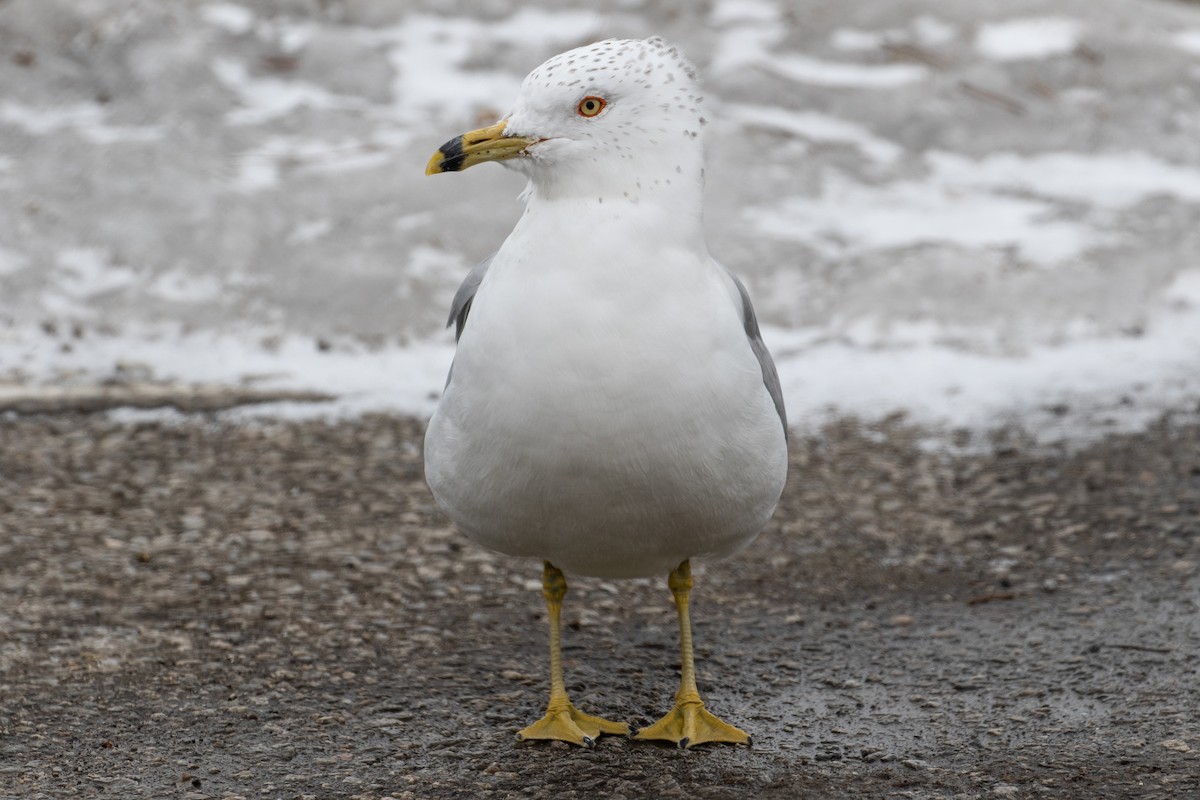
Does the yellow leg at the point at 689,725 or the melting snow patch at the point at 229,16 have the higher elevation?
the melting snow patch at the point at 229,16

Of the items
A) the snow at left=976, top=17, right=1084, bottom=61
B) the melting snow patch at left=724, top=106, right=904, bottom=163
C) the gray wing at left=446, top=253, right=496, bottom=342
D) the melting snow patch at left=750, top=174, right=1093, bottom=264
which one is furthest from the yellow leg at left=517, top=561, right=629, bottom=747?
the snow at left=976, top=17, right=1084, bottom=61

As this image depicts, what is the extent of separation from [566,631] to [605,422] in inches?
76.3

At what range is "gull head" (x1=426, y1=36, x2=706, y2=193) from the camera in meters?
4.00

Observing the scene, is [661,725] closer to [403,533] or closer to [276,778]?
[276,778]

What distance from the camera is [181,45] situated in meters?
11.3

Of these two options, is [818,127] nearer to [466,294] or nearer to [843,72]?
[843,72]

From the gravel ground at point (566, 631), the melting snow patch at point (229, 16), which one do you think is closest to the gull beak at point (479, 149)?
the gravel ground at point (566, 631)

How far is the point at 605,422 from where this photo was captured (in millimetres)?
3846

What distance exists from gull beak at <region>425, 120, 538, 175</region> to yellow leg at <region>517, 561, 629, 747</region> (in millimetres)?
1334

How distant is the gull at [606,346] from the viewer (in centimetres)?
386

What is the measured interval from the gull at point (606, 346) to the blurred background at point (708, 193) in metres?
3.67

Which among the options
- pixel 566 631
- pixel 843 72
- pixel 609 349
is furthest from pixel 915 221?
pixel 609 349

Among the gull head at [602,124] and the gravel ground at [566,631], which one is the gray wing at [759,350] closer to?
the gull head at [602,124]

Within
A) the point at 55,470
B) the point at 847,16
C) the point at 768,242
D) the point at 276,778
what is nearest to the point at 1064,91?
the point at 847,16
